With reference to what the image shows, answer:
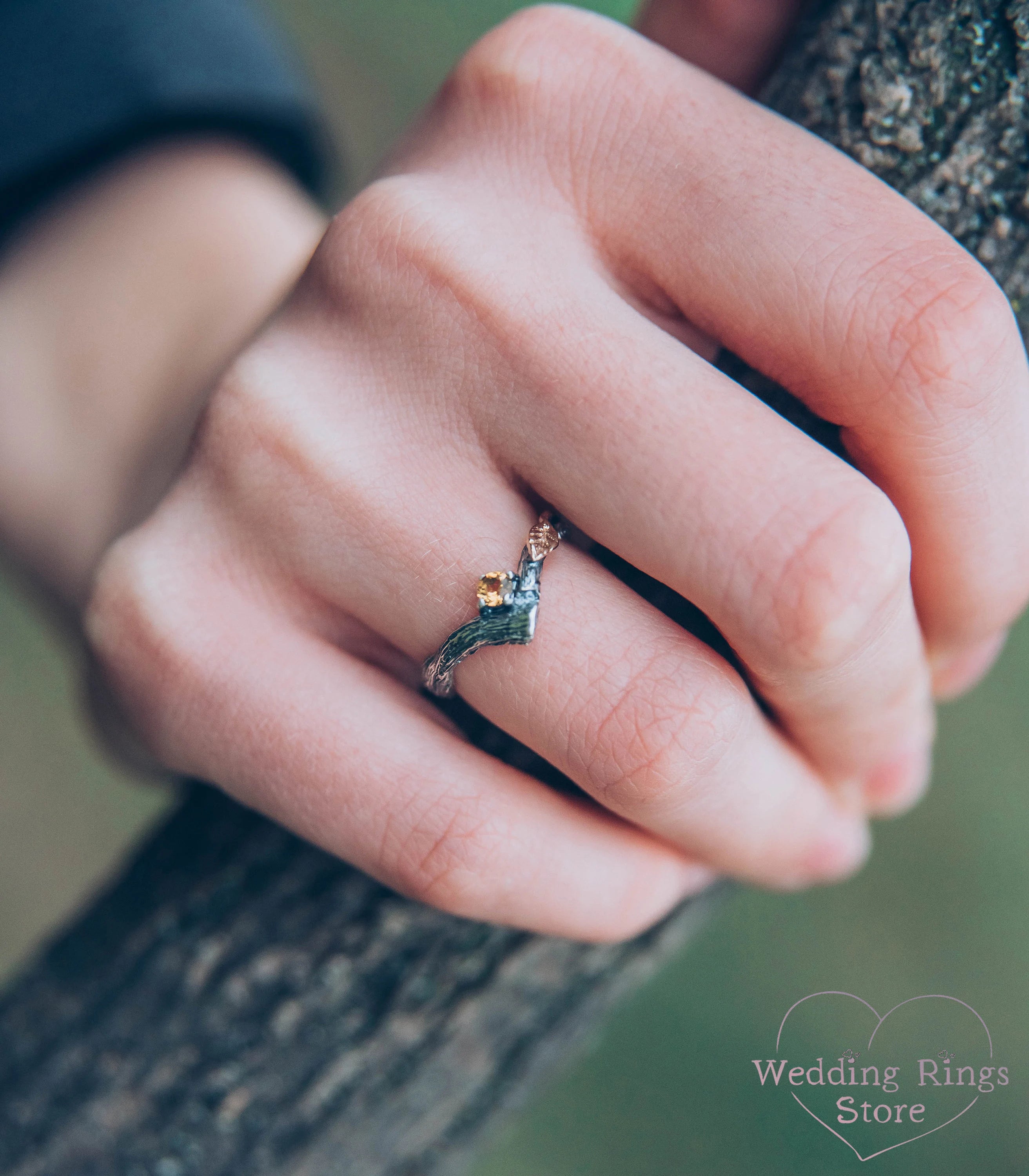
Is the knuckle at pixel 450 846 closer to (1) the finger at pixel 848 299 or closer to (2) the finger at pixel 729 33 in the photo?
(1) the finger at pixel 848 299

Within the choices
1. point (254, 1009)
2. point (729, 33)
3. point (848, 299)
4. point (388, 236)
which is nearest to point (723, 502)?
point (848, 299)

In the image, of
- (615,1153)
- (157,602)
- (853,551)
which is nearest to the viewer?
(853,551)

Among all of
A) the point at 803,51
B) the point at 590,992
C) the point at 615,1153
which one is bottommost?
the point at 615,1153

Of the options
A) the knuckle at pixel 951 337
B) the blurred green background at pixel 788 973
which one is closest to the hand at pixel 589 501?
the knuckle at pixel 951 337

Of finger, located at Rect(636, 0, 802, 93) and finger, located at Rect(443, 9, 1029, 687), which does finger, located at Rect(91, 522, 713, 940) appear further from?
finger, located at Rect(636, 0, 802, 93)

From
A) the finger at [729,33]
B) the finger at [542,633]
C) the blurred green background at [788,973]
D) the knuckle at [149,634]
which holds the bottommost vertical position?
the blurred green background at [788,973]

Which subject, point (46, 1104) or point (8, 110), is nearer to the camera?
point (46, 1104)

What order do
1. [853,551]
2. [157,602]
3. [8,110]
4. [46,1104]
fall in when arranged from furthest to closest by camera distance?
[8,110], [46,1104], [157,602], [853,551]

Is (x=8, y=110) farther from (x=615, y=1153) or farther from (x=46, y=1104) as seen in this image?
(x=615, y=1153)

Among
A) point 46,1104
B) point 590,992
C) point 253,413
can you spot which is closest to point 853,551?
point 253,413
